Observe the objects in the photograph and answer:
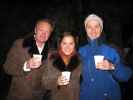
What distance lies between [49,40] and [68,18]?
9.41ft

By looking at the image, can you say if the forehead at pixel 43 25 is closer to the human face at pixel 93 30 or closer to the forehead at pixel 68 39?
the forehead at pixel 68 39

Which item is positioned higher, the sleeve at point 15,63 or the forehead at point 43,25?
the forehead at point 43,25

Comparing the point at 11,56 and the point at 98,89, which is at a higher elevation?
the point at 11,56

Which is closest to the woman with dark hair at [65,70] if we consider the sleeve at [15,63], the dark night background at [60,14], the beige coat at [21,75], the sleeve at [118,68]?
the beige coat at [21,75]

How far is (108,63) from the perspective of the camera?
3.97 meters

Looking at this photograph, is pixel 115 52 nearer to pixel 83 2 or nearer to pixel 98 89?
pixel 98 89

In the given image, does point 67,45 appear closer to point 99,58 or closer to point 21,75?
point 99,58

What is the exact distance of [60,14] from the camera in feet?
24.2

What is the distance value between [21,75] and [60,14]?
335cm

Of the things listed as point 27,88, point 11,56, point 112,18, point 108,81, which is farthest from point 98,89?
point 112,18

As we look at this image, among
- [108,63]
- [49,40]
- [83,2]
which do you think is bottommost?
[108,63]

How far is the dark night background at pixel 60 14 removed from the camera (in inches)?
289

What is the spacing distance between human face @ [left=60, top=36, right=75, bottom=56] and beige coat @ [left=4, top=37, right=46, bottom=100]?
1.03ft

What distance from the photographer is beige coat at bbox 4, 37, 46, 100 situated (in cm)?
421
